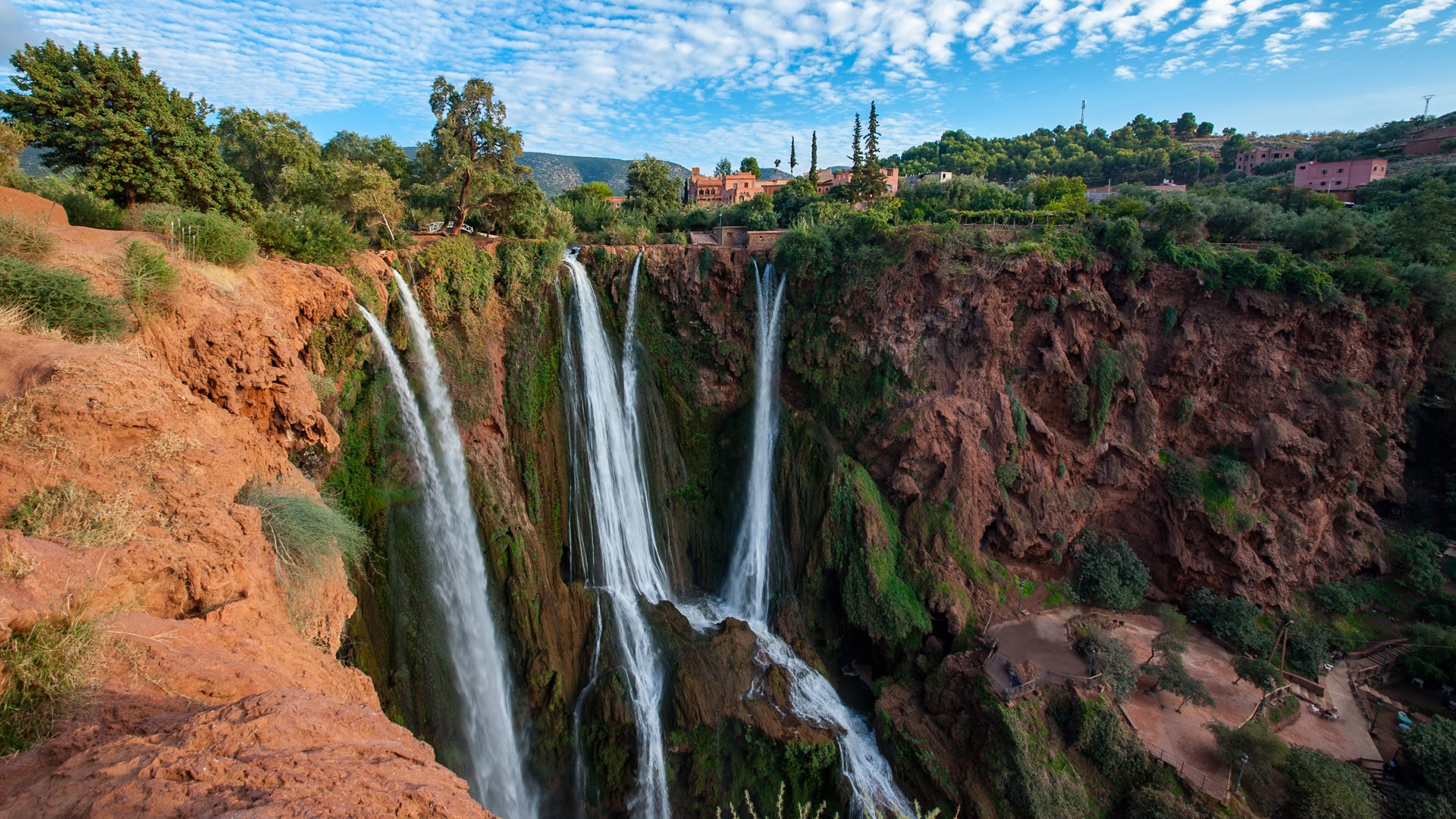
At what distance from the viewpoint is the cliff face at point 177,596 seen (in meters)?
2.71

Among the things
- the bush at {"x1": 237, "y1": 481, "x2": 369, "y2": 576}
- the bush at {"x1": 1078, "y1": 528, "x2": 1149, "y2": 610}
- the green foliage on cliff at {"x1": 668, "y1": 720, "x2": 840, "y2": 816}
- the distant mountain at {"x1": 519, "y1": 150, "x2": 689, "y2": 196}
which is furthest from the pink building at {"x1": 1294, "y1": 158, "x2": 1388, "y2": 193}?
the distant mountain at {"x1": 519, "y1": 150, "x2": 689, "y2": 196}

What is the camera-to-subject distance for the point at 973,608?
17406mm

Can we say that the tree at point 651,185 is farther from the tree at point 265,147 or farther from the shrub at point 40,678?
the shrub at point 40,678

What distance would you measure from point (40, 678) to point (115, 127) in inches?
496

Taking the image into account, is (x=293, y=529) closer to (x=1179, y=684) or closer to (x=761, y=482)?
(x=761, y=482)

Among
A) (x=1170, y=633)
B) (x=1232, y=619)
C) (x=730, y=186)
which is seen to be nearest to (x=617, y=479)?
(x=1170, y=633)

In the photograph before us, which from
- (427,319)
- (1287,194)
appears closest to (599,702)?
(427,319)

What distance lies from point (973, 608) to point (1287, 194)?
1074 inches

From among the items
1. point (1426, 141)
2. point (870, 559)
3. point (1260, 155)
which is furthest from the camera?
point (1260, 155)

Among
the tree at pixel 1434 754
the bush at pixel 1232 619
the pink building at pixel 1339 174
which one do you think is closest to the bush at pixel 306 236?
the tree at pixel 1434 754

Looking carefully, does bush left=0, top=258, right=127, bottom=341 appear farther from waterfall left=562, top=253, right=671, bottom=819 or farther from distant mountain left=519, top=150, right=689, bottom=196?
distant mountain left=519, top=150, right=689, bottom=196

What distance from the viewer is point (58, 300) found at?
20.4 ft

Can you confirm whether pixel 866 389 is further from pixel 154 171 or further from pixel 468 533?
pixel 154 171

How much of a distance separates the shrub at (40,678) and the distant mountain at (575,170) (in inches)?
3223
